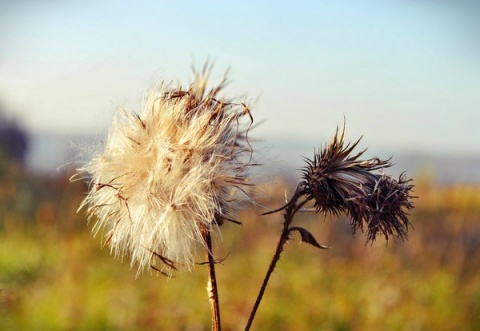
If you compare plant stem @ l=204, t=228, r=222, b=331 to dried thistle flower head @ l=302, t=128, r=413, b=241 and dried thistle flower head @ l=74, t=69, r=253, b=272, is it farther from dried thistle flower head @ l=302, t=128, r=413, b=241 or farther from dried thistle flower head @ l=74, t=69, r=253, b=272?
dried thistle flower head @ l=302, t=128, r=413, b=241

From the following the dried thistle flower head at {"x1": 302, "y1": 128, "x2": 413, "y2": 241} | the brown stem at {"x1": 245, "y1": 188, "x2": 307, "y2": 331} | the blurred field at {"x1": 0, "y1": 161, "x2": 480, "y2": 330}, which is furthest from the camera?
the blurred field at {"x1": 0, "y1": 161, "x2": 480, "y2": 330}

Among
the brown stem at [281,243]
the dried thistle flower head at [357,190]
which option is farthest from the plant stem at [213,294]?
the dried thistle flower head at [357,190]

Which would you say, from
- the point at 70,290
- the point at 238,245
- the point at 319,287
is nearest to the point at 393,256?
the point at 319,287

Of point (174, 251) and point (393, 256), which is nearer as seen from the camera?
point (174, 251)

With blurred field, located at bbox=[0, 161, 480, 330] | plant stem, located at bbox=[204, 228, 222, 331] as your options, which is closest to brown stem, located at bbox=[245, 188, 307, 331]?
plant stem, located at bbox=[204, 228, 222, 331]

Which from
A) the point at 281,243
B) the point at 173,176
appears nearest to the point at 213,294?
the point at 281,243

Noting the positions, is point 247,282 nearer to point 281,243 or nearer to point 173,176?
point 173,176

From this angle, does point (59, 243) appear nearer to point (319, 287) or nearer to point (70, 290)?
point (70, 290)
